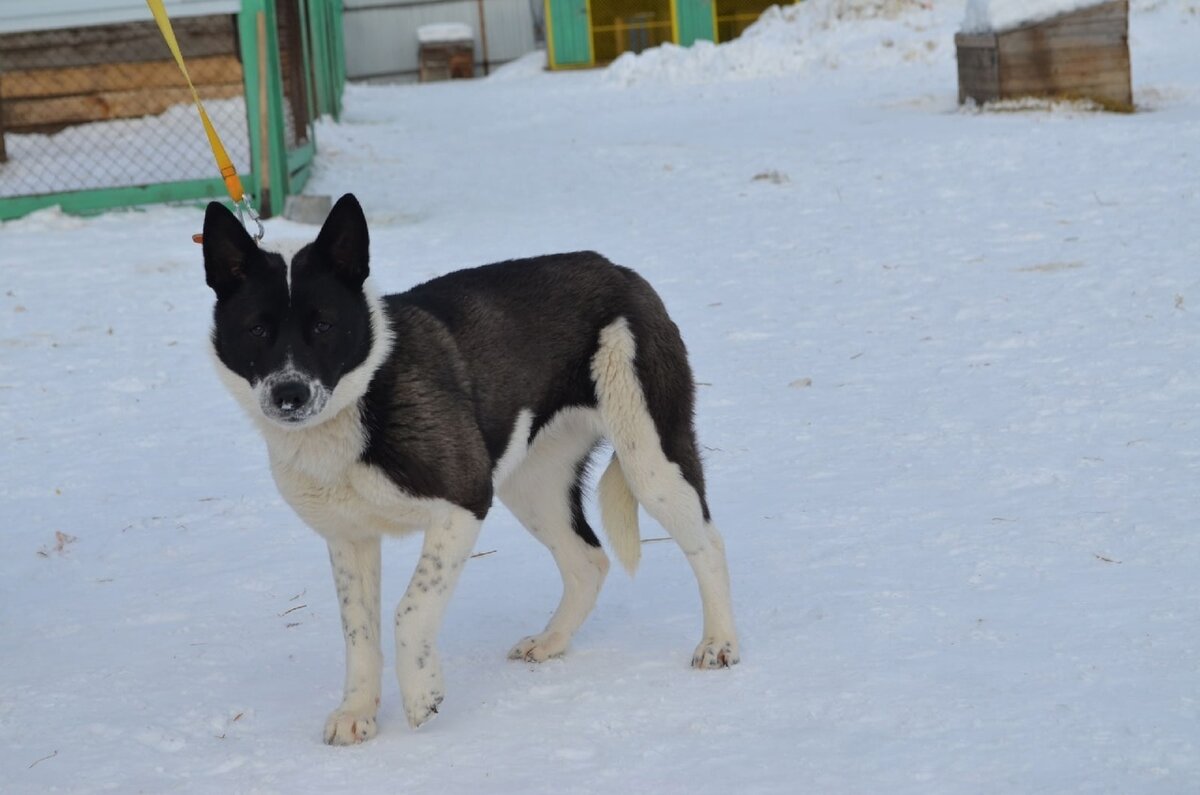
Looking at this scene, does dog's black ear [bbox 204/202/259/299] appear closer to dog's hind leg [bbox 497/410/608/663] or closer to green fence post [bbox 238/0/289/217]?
dog's hind leg [bbox 497/410/608/663]

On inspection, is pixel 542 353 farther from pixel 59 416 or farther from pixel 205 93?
pixel 205 93

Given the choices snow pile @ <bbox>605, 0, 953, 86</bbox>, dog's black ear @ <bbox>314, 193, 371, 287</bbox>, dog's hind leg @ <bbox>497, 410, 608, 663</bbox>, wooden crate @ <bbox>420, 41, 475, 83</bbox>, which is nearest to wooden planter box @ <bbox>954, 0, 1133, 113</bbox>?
snow pile @ <bbox>605, 0, 953, 86</bbox>

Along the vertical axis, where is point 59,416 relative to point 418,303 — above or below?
below

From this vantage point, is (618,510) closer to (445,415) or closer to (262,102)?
(445,415)

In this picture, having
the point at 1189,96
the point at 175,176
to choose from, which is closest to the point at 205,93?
the point at 175,176

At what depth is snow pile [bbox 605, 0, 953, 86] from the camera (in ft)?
64.0

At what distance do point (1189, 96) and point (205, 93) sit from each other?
924 cm

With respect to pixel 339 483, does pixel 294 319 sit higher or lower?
higher

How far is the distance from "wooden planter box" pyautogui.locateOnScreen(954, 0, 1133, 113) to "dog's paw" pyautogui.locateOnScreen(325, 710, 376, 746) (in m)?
10.2

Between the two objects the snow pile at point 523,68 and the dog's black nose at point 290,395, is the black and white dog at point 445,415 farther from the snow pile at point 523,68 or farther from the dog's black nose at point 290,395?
the snow pile at point 523,68

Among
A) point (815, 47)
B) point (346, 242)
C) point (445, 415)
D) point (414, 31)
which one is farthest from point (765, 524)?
point (414, 31)

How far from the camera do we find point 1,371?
24.1ft

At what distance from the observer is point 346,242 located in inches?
132

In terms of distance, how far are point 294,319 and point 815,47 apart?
18.5 meters
